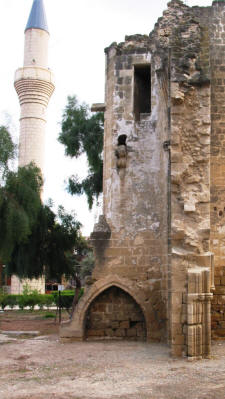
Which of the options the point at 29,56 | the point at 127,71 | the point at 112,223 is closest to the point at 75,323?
the point at 112,223

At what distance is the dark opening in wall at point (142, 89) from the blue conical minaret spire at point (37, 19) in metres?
20.9

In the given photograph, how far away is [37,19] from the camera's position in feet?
101

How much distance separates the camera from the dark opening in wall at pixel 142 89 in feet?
37.7

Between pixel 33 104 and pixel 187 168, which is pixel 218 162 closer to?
pixel 187 168

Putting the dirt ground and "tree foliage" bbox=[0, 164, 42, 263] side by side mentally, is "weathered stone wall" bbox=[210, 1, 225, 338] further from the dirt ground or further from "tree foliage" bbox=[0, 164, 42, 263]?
"tree foliage" bbox=[0, 164, 42, 263]

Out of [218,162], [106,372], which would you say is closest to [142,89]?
[218,162]

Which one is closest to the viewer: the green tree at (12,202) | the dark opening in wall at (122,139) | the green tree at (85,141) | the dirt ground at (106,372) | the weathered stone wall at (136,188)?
the dirt ground at (106,372)

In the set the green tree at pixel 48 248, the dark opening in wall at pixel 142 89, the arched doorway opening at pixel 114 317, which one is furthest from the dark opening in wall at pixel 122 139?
the green tree at pixel 48 248

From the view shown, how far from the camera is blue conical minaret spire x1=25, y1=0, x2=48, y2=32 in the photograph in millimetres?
30430

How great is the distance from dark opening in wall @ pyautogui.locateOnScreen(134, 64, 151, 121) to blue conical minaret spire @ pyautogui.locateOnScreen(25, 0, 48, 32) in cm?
2088

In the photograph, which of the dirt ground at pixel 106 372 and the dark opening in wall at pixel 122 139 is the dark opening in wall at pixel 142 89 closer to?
the dark opening in wall at pixel 122 139

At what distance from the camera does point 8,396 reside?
539 centimetres

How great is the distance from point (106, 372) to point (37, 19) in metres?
28.5

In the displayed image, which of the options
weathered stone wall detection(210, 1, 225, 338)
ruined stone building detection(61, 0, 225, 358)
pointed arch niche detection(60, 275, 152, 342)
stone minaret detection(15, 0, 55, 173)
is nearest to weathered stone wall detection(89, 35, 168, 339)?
ruined stone building detection(61, 0, 225, 358)
